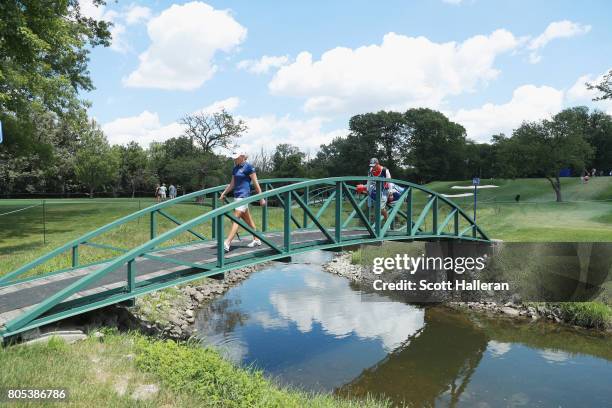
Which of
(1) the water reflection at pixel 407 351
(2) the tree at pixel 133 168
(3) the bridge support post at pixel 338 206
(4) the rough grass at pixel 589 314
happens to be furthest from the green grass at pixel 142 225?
(2) the tree at pixel 133 168

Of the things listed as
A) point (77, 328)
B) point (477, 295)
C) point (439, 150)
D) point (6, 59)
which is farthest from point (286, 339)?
point (439, 150)

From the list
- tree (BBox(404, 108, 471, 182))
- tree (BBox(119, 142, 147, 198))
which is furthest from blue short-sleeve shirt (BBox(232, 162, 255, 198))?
tree (BBox(119, 142, 147, 198))

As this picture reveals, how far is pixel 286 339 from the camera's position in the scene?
34.4 feet

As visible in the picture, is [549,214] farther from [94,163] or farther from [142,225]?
[94,163]

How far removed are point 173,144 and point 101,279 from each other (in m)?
52.8

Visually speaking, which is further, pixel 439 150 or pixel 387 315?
pixel 439 150

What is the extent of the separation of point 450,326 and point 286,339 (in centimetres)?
486

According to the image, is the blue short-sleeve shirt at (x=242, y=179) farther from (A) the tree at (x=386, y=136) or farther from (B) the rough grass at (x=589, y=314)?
(A) the tree at (x=386, y=136)

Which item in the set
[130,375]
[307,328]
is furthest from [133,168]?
[130,375]

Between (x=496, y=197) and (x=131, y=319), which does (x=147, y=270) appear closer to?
(x=131, y=319)

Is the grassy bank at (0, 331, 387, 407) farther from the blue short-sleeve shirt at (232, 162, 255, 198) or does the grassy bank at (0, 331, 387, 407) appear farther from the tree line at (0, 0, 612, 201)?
the tree line at (0, 0, 612, 201)

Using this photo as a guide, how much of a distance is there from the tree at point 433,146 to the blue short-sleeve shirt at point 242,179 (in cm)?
4666

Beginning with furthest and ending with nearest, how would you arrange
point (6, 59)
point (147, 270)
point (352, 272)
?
point (352, 272)
point (6, 59)
point (147, 270)

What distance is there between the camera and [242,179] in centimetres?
856
